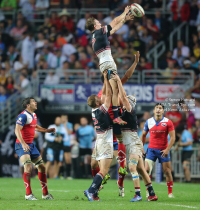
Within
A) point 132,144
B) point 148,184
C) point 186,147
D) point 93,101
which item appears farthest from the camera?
point 186,147

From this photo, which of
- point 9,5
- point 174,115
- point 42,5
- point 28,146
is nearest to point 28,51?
point 42,5

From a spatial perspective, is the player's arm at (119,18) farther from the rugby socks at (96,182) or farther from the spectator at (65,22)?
the spectator at (65,22)

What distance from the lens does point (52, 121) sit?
71.1ft

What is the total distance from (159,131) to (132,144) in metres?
1.53

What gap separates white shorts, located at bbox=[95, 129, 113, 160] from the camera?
9250mm

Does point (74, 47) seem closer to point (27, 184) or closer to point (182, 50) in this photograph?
point (182, 50)

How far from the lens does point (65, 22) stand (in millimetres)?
23875

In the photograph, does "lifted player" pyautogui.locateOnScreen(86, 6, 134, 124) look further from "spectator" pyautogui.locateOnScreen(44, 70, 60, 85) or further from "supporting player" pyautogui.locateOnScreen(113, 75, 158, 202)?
"spectator" pyautogui.locateOnScreen(44, 70, 60, 85)

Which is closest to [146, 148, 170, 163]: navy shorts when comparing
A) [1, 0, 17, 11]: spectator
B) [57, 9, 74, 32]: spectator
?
[57, 9, 74, 32]: spectator

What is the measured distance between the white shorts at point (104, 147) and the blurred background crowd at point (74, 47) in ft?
28.8

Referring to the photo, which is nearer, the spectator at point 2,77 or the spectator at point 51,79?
the spectator at point 51,79

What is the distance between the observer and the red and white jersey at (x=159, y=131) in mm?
11109

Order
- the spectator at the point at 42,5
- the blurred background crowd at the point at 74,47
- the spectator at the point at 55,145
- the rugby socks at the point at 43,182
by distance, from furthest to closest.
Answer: the spectator at the point at 42,5, the blurred background crowd at the point at 74,47, the spectator at the point at 55,145, the rugby socks at the point at 43,182

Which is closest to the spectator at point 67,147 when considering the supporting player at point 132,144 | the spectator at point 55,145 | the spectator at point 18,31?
the spectator at point 55,145
